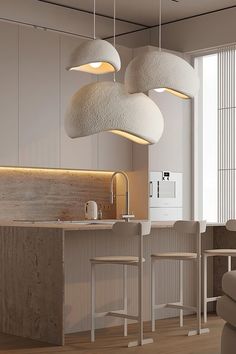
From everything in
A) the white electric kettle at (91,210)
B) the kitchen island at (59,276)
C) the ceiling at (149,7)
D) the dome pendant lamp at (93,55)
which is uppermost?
the ceiling at (149,7)

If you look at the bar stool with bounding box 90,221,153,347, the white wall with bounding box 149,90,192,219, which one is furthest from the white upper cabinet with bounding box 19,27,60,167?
the bar stool with bounding box 90,221,153,347

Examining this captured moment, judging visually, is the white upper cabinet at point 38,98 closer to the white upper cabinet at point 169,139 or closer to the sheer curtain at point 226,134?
the white upper cabinet at point 169,139

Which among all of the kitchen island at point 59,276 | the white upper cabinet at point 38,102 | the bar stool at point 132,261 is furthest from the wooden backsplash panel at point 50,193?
the bar stool at point 132,261

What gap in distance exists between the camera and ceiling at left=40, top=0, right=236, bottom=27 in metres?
7.95

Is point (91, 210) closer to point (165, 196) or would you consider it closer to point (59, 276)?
point (165, 196)

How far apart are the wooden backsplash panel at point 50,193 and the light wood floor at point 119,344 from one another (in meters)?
2.02

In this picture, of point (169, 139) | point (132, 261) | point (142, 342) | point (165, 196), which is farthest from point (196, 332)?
point (169, 139)

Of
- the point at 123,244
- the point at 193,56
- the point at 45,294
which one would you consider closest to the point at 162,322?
the point at 123,244

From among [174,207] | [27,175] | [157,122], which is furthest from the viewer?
[174,207]

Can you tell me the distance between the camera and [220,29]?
823cm

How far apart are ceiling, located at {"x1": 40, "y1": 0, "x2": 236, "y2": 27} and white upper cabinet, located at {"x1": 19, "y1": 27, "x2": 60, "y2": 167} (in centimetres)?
66

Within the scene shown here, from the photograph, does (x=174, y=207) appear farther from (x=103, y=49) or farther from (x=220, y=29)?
(x=103, y=49)

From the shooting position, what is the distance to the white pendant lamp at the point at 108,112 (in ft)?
18.1

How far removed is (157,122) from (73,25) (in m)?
2.78
